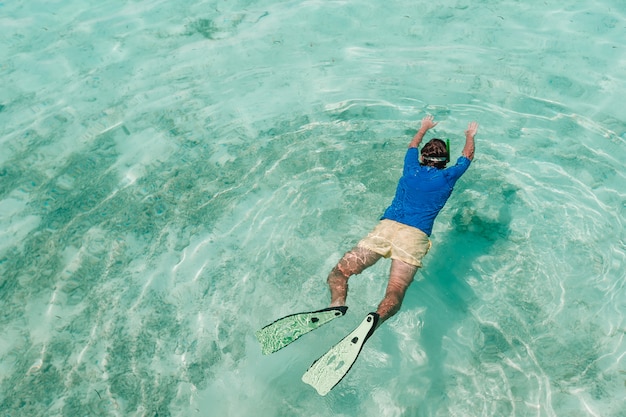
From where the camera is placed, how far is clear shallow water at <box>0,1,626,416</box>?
4.44 meters

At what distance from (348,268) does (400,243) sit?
63 cm

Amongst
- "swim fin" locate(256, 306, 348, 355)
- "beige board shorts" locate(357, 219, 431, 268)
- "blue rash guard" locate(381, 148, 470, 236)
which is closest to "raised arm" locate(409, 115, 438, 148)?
"blue rash guard" locate(381, 148, 470, 236)

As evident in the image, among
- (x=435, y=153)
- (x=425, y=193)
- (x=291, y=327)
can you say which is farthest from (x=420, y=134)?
(x=291, y=327)

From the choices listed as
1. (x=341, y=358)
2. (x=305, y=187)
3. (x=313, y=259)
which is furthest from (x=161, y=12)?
(x=341, y=358)

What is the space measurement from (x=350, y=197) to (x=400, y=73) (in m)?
2.90

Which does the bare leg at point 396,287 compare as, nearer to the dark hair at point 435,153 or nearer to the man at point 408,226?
the man at point 408,226

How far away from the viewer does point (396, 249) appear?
4781mm

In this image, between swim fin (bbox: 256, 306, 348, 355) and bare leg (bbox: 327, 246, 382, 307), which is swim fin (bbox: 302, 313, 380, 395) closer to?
swim fin (bbox: 256, 306, 348, 355)

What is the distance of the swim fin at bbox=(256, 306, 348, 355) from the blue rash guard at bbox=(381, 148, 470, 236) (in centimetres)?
139

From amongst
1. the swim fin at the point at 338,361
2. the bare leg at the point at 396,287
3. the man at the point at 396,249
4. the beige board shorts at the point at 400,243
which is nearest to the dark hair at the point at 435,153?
the man at the point at 396,249

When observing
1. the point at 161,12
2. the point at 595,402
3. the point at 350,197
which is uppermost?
the point at 161,12

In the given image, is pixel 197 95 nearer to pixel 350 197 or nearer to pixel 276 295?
pixel 350 197

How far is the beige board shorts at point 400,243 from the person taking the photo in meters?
4.74

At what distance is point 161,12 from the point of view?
917 centimetres
